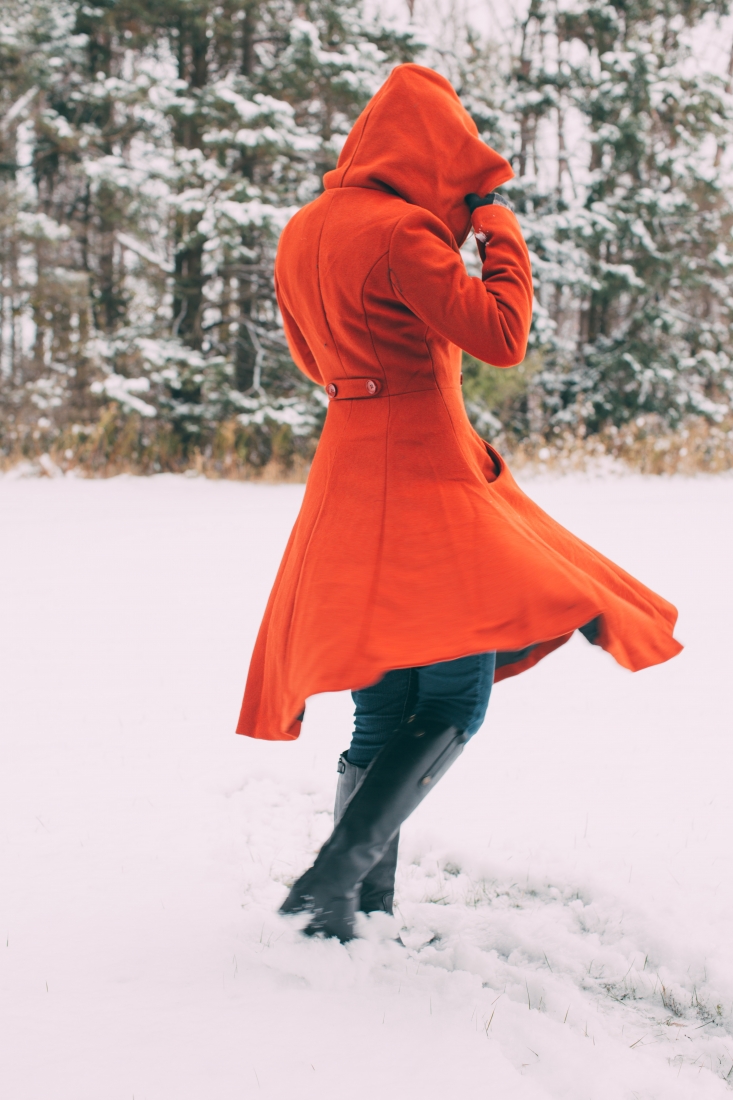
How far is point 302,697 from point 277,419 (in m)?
8.06

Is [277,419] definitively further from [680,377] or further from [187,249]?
[680,377]

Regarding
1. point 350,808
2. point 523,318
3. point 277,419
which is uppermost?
point 523,318

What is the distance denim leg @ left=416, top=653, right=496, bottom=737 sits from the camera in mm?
1547

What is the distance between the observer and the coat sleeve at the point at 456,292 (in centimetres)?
140

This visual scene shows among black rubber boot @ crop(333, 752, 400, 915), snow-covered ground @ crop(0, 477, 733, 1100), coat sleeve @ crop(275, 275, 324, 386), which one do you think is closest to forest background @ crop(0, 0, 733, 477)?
snow-covered ground @ crop(0, 477, 733, 1100)

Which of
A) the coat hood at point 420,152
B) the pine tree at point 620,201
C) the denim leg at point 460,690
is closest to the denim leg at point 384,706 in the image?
the denim leg at point 460,690

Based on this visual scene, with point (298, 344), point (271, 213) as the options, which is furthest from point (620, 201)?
point (298, 344)

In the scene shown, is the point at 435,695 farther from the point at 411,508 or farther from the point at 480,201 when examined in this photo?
the point at 480,201

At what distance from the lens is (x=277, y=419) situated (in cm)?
932

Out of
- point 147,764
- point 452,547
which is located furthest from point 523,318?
point 147,764

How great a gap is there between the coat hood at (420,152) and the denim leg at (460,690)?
81 cm

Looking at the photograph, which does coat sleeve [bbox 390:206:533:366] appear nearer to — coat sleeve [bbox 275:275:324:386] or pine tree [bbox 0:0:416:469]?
coat sleeve [bbox 275:275:324:386]

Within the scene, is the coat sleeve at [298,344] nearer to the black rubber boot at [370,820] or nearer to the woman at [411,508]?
the woman at [411,508]

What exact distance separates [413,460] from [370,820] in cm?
61
